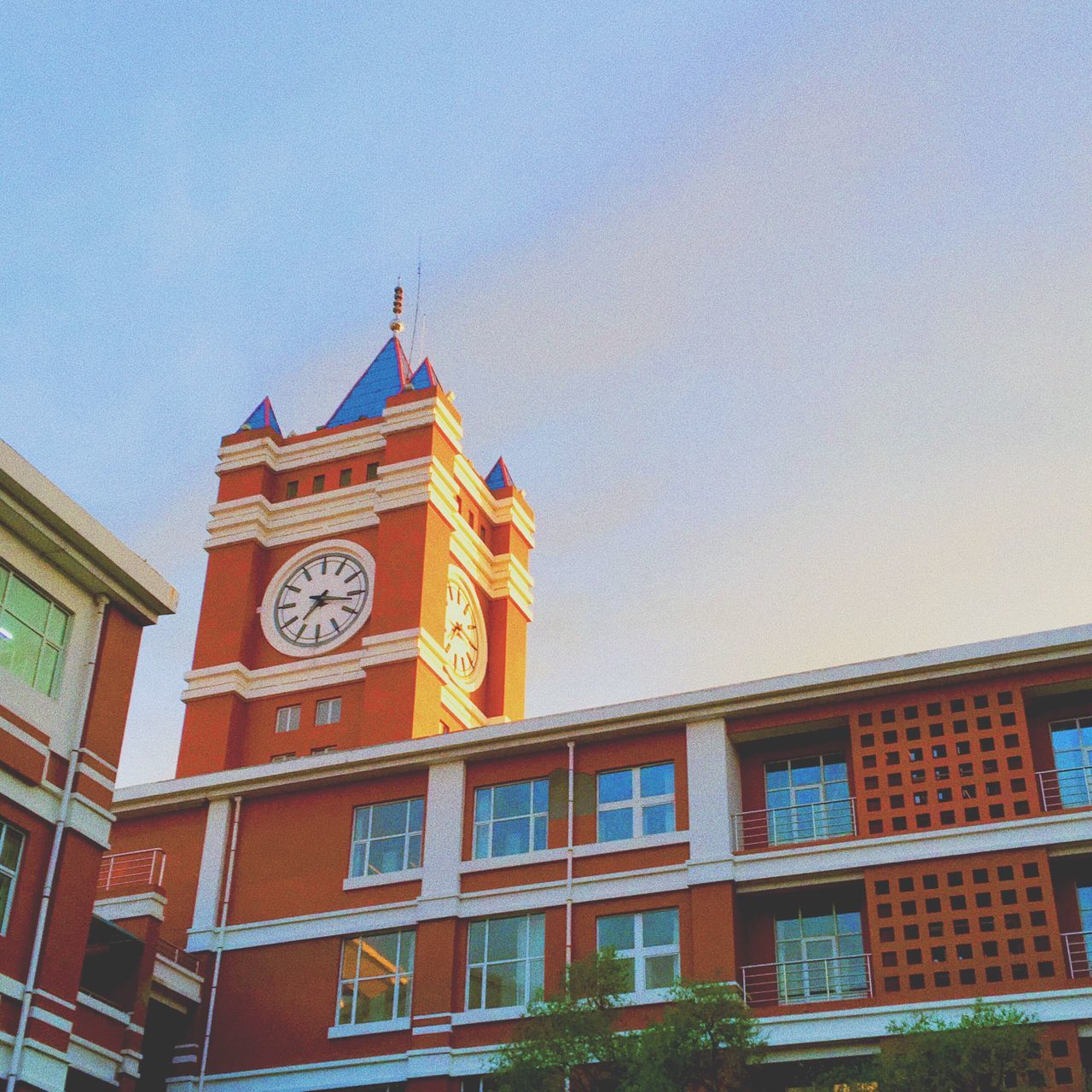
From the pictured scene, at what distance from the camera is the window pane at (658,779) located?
31312 millimetres

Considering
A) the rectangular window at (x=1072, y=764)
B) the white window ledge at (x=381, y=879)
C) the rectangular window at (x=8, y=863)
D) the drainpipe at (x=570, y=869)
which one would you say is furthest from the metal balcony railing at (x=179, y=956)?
the rectangular window at (x=1072, y=764)

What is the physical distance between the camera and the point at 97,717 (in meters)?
27.3

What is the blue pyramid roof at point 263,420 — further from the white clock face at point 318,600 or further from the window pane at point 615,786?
the window pane at point 615,786

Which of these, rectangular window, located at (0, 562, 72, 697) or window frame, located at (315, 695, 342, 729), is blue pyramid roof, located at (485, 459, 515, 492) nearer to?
window frame, located at (315, 695, 342, 729)

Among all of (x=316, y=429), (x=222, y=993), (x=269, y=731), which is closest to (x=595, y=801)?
(x=222, y=993)

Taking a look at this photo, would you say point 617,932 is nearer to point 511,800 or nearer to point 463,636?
point 511,800

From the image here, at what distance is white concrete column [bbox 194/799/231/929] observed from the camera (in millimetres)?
33094

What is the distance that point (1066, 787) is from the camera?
29016 mm

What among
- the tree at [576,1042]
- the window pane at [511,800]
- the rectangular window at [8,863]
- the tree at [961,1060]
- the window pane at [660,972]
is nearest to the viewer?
the tree at [961,1060]

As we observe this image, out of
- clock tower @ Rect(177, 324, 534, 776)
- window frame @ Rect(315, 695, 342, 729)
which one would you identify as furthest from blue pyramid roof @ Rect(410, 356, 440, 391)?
window frame @ Rect(315, 695, 342, 729)

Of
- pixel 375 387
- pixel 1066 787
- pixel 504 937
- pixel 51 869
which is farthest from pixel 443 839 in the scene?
pixel 375 387

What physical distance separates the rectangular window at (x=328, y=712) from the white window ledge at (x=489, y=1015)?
17.4 metres

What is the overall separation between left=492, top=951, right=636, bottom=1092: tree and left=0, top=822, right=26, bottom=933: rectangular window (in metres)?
7.21

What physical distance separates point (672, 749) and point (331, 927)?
695 cm
